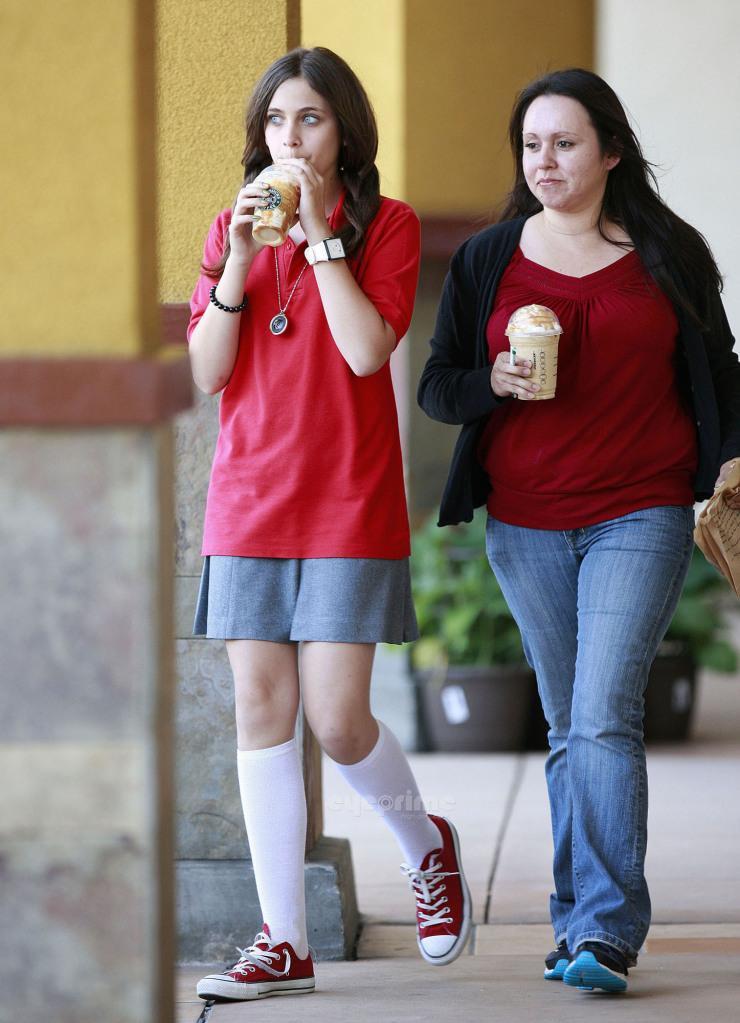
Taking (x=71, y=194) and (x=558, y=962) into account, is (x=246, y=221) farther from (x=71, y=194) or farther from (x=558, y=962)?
(x=558, y=962)

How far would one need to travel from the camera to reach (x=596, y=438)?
3.34m

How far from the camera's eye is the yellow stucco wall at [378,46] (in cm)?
877

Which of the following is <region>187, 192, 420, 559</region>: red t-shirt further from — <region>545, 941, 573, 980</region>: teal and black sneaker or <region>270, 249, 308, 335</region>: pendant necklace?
<region>545, 941, 573, 980</region>: teal and black sneaker

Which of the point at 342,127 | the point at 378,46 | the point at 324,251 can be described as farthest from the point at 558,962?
the point at 378,46

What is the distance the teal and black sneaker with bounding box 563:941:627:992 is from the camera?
321 cm

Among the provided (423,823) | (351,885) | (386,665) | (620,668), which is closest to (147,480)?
(620,668)

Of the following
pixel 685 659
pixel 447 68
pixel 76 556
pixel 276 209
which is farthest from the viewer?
pixel 447 68

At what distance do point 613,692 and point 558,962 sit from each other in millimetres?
678

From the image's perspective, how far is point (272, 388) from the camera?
3.22 metres

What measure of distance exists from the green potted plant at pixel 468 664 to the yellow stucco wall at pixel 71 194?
15.7 ft

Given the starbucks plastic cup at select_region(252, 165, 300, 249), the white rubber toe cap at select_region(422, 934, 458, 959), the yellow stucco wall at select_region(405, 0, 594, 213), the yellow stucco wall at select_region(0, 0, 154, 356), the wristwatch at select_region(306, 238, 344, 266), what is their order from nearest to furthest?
the yellow stucco wall at select_region(0, 0, 154, 356)
the starbucks plastic cup at select_region(252, 165, 300, 249)
the wristwatch at select_region(306, 238, 344, 266)
the white rubber toe cap at select_region(422, 934, 458, 959)
the yellow stucco wall at select_region(405, 0, 594, 213)

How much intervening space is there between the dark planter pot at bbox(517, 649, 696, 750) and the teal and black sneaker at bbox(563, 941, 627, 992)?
370cm

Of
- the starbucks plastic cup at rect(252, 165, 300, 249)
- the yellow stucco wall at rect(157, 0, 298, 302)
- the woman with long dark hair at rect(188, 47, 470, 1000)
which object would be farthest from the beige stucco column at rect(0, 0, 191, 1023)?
the yellow stucco wall at rect(157, 0, 298, 302)

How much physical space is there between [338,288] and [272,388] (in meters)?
0.26
